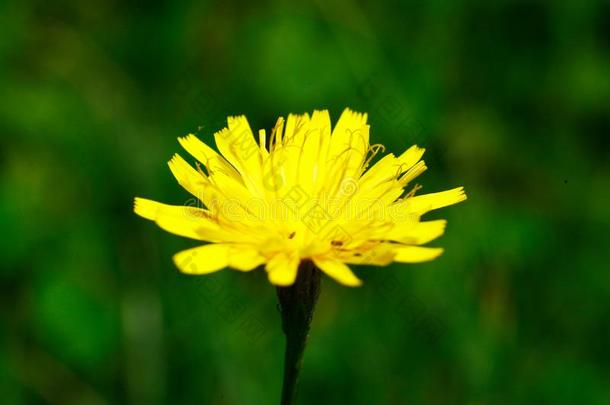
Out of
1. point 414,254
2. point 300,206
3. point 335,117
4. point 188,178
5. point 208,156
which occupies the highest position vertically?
point 335,117

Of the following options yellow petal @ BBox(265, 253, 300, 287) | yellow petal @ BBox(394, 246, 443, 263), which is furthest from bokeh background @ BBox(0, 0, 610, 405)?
yellow petal @ BBox(394, 246, 443, 263)

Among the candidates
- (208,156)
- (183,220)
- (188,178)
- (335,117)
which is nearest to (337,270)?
(183,220)

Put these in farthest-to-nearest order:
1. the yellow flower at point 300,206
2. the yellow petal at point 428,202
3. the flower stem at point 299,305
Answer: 1. the yellow petal at point 428,202
2. the flower stem at point 299,305
3. the yellow flower at point 300,206

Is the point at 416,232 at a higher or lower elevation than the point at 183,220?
lower

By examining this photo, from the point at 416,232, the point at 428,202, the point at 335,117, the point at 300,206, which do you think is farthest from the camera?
the point at 335,117

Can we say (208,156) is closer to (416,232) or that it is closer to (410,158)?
(410,158)

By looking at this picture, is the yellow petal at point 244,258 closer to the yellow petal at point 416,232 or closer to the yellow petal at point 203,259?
the yellow petal at point 203,259

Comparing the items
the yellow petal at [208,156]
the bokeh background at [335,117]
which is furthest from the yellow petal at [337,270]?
the bokeh background at [335,117]
